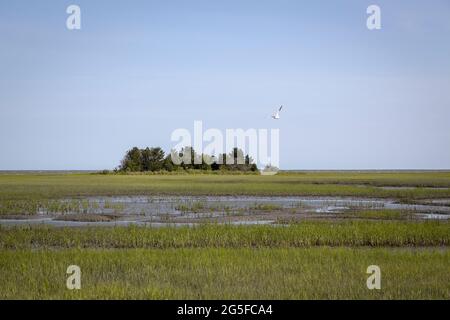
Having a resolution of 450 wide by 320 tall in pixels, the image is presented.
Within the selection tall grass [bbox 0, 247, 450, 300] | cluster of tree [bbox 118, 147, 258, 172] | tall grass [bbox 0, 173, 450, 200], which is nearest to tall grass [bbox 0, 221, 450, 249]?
tall grass [bbox 0, 247, 450, 300]

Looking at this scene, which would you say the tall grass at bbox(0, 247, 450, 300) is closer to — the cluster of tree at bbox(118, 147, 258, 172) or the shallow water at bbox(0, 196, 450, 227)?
the shallow water at bbox(0, 196, 450, 227)

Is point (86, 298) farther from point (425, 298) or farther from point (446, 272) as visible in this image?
point (446, 272)

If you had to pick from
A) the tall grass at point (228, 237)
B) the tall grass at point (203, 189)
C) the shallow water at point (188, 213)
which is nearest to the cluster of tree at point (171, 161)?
the tall grass at point (203, 189)

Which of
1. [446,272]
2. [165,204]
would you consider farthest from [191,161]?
[446,272]

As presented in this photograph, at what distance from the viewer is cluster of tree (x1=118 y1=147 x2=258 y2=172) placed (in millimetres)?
87125

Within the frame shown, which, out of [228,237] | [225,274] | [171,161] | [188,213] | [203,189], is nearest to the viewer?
[225,274]

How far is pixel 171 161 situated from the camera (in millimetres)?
87438

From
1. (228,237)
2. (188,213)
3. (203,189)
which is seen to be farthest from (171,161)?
(228,237)

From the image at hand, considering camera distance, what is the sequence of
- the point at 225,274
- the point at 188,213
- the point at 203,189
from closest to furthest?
the point at 225,274, the point at 188,213, the point at 203,189

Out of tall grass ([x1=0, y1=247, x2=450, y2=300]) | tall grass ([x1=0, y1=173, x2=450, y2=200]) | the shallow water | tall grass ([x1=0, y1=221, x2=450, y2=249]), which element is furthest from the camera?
tall grass ([x1=0, y1=173, x2=450, y2=200])

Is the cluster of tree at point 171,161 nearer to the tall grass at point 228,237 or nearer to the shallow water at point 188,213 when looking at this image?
the shallow water at point 188,213

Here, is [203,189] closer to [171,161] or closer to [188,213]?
[188,213]

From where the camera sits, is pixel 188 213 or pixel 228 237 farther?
pixel 188 213

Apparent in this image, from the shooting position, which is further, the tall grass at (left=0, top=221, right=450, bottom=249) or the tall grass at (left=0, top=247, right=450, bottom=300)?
the tall grass at (left=0, top=221, right=450, bottom=249)
